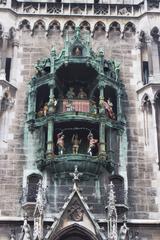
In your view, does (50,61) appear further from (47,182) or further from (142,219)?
(142,219)

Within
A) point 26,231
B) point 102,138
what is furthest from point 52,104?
point 26,231

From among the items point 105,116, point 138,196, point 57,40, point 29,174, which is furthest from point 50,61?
point 138,196

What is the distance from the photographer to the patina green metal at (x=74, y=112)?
17672 millimetres

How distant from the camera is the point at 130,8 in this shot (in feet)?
70.4

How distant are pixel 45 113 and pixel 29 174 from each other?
2.10 m

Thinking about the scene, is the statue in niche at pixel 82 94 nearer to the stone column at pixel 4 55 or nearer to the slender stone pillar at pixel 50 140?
the slender stone pillar at pixel 50 140

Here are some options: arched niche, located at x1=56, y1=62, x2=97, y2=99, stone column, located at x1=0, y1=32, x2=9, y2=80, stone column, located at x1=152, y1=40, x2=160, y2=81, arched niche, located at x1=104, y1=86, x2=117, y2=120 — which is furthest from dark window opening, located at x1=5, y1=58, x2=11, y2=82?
stone column, located at x1=152, y1=40, x2=160, y2=81

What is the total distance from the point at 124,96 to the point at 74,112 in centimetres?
226

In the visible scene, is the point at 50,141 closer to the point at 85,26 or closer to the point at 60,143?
the point at 60,143

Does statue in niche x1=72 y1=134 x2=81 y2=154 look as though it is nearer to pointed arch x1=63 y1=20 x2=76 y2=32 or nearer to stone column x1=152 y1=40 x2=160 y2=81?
stone column x1=152 y1=40 x2=160 y2=81

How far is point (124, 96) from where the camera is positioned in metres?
19.7

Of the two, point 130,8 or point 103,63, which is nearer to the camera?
point 103,63

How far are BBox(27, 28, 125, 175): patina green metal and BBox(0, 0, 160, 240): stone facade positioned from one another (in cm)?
38

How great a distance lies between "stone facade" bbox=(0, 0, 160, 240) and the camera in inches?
680
